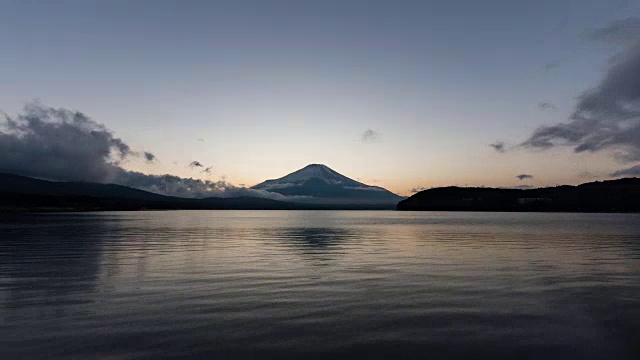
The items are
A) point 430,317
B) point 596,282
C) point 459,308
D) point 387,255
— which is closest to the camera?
point 430,317

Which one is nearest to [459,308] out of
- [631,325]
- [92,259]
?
[631,325]

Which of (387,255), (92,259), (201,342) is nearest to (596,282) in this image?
(387,255)

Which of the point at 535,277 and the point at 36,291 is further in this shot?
the point at 535,277

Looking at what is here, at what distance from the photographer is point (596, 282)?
2989 cm

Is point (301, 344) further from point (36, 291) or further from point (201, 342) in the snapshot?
point (36, 291)

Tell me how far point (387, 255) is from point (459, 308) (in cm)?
2712

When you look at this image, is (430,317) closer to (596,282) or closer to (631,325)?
(631,325)

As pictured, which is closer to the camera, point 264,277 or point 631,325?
point 631,325

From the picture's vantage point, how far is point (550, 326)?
1834 cm

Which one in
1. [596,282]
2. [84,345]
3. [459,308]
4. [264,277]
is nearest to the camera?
[84,345]

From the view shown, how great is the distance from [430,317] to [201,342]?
965cm

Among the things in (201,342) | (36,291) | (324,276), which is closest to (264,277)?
(324,276)

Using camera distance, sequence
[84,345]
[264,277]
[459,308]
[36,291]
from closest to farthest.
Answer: [84,345], [459,308], [36,291], [264,277]

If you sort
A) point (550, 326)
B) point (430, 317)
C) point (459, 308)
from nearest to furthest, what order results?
point (550, 326), point (430, 317), point (459, 308)
